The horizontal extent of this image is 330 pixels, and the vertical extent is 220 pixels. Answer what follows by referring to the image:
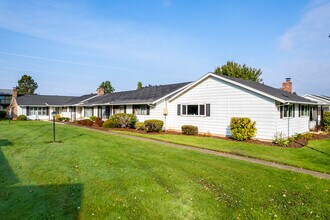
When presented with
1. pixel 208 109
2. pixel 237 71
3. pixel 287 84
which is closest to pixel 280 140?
pixel 208 109

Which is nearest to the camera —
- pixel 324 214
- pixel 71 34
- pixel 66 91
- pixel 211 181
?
pixel 324 214

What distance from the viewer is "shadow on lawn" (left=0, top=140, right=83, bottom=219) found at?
444cm

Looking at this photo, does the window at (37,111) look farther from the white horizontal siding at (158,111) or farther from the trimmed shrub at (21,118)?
the white horizontal siding at (158,111)

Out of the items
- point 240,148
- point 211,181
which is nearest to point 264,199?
point 211,181

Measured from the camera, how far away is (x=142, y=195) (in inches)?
212

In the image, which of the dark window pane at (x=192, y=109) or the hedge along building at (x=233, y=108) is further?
the dark window pane at (x=192, y=109)

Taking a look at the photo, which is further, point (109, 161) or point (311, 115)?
point (311, 115)

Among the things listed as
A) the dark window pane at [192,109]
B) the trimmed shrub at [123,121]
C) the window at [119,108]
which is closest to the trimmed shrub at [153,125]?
the dark window pane at [192,109]

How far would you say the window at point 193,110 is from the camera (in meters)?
17.9

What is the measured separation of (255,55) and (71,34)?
756 inches

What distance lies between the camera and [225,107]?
16250mm

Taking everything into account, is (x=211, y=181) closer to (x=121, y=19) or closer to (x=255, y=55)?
(x=121, y=19)

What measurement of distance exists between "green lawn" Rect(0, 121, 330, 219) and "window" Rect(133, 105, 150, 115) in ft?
44.7

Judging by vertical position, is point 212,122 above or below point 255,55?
below
